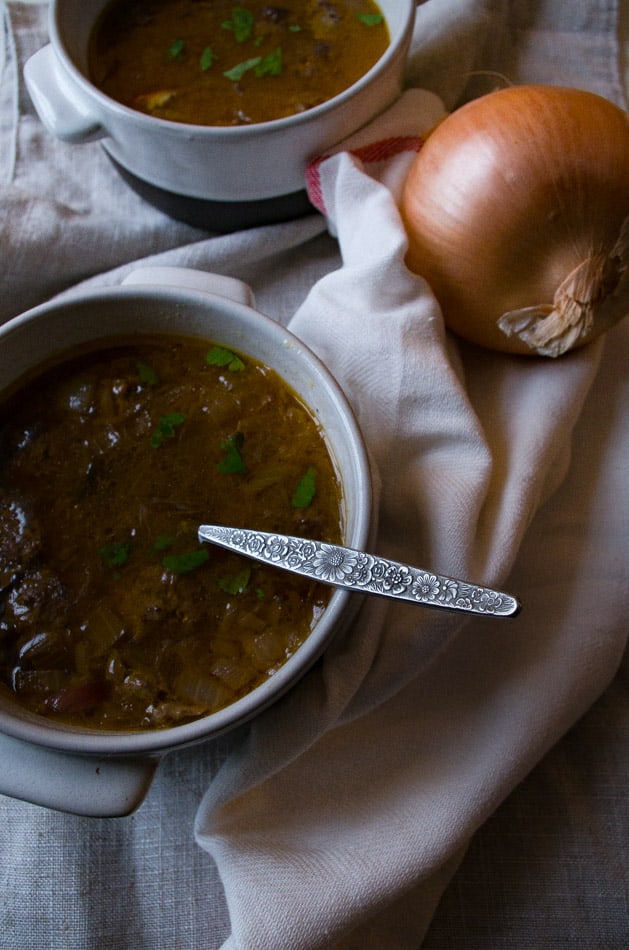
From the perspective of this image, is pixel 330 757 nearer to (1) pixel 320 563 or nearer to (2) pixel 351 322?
(1) pixel 320 563

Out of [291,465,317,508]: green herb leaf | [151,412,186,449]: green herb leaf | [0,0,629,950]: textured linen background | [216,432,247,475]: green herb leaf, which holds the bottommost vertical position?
[0,0,629,950]: textured linen background

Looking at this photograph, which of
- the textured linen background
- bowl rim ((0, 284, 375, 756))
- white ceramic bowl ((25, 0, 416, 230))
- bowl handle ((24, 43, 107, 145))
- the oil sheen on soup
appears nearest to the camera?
bowl rim ((0, 284, 375, 756))

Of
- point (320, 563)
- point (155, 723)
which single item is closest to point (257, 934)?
point (155, 723)

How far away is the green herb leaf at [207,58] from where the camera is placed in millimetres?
1839

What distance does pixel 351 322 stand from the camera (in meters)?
1.57

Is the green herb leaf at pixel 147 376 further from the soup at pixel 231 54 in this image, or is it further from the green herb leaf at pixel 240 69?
the green herb leaf at pixel 240 69

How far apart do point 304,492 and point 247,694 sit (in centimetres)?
35

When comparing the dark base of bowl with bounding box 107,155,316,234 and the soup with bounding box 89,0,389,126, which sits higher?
the soup with bounding box 89,0,389,126

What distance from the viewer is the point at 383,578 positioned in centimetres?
120

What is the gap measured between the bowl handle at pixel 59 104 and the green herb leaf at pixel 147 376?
607 mm

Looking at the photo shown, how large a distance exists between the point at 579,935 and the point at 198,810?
0.71m

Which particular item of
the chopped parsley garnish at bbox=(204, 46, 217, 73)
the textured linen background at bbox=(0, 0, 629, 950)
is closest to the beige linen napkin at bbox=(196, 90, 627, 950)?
the textured linen background at bbox=(0, 0, 629, 950)

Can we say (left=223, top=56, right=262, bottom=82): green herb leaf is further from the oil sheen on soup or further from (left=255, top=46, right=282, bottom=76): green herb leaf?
the oil sheen on soup

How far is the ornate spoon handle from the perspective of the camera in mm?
1179
